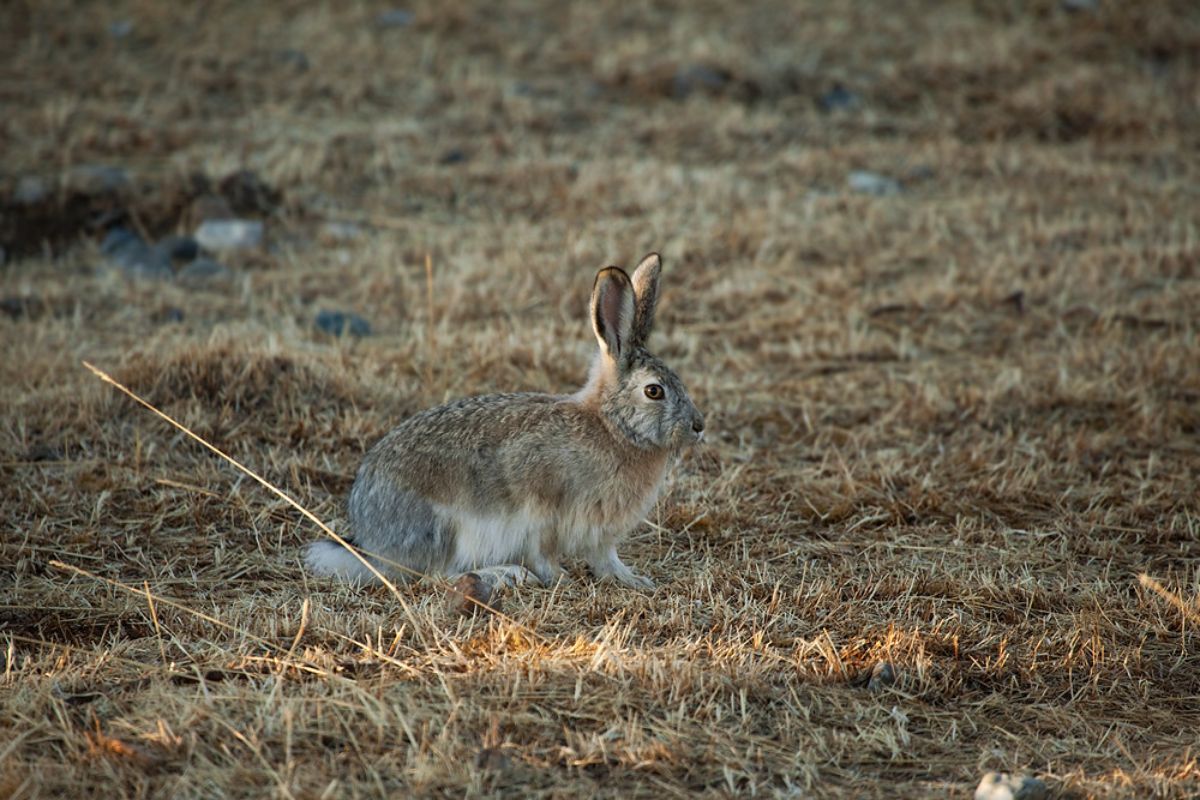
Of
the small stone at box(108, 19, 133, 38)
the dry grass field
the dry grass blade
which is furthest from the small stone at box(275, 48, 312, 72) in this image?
the dry grass blade

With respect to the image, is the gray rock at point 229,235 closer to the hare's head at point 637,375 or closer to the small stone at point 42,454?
the small stone at point 42,454

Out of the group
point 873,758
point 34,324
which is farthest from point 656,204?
point 873,758

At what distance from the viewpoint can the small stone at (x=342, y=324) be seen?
25.6ft

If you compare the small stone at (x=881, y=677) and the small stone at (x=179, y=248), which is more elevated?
the small stone at (x=179, y=248)

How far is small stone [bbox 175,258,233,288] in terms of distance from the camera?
28.7 feet

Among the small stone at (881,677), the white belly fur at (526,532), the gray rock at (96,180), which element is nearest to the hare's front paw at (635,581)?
the white belly fur at (526,532)

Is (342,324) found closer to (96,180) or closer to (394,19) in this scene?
(96,180)

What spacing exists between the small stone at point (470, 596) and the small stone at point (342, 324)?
3.50 meters

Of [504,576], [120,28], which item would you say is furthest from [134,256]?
[504,576]

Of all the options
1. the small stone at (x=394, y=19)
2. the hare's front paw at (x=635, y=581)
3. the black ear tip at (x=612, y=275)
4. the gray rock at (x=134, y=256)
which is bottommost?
the hare's front paw at (x=635, y=581)

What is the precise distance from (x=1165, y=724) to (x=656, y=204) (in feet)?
22.5

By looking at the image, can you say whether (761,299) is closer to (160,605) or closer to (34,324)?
(34,324)

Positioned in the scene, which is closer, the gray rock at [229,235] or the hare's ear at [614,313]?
the hare's ear at [614,313]

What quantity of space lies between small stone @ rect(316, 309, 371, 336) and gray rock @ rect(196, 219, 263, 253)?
1.63 m
